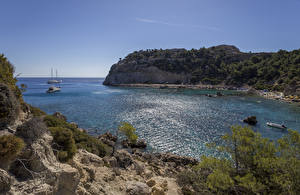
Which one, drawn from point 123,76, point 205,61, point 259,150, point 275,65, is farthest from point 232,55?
point 259,150

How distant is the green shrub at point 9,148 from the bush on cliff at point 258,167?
10161mm

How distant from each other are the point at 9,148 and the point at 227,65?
149 meters

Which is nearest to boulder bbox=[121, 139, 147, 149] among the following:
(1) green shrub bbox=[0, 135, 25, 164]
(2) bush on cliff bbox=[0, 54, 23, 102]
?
(2) bush on cliff bbox=[0, 54, 23, 102]

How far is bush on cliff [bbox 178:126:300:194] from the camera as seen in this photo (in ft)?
30.7

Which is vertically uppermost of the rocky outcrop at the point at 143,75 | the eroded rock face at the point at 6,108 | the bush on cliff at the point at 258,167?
the rocky outcrop at the point at 143,75

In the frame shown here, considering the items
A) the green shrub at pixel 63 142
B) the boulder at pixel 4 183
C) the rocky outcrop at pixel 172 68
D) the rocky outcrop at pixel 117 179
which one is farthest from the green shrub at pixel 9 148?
the rocky outcrop at pixel 172 68

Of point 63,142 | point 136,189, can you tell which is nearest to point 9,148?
point 63,142

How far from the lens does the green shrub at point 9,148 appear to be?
18.9ft

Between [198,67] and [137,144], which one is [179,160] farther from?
[198,67]

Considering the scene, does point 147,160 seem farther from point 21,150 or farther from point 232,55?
point 232,55

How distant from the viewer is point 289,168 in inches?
373

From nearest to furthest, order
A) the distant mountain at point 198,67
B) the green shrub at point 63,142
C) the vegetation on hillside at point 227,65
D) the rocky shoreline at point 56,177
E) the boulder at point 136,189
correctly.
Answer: the rocky shoreline at point 56,177 → the green shrub at point 63,142 → the boulder at point 136,189 → the vegetation on hillside at point 227,65 → the distant mountain at point 198,67

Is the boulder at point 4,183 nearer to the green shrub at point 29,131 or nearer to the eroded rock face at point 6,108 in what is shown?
the green shrub at point 29,131

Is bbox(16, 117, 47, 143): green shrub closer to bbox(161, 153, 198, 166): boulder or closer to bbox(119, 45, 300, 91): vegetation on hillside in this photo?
bbox(161, 153, 198, 166): boulder
